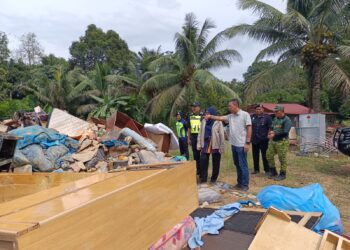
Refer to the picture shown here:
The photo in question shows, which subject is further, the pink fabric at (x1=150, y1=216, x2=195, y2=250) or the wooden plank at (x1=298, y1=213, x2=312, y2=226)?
the wooden plank at (x1=298, y1=213, x2=312, y2=226)

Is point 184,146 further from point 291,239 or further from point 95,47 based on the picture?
point 95,47

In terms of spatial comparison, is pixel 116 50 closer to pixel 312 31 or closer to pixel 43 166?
pixel 312 31

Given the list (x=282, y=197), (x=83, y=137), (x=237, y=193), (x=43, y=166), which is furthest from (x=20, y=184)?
(x=83, y=137)

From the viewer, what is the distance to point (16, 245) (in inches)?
38.3

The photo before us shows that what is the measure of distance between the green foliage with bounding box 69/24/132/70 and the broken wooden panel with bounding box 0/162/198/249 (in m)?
34.7

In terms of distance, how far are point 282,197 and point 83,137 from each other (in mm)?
6267

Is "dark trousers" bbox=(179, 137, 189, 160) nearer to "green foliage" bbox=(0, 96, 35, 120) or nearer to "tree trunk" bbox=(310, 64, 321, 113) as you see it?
"tree trunk" bbox=(310, 64, 321, 113)

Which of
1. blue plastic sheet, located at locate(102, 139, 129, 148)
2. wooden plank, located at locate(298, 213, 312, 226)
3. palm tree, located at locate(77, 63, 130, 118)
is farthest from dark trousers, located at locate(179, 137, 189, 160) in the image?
palm tree, located at locate(77, 63, 130, 118)

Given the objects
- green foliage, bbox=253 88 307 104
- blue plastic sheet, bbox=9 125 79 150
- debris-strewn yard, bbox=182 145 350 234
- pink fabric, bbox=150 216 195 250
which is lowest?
debris-strewn yard, bbox=182 145 350 234

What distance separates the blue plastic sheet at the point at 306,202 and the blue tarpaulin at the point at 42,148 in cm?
490

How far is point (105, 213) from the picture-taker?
132 cm

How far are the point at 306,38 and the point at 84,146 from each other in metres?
10.5

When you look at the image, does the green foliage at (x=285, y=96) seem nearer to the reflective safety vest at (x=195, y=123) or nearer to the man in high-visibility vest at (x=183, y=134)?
the man in high-visibility vest at (x=183, y=134)

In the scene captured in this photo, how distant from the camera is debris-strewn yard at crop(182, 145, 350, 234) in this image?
5.54m
